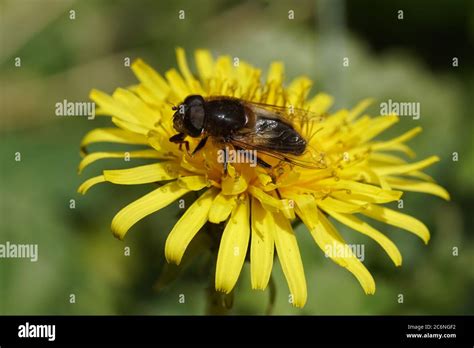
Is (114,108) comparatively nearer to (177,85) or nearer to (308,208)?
(177,85)

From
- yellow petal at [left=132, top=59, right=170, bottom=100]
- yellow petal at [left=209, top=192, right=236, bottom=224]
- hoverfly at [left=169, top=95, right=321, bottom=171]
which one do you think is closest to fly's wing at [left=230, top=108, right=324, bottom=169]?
hoverfly at [left=169, top=95, right=321, bottom=171]

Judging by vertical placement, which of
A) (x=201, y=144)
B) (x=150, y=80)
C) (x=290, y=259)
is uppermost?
(x=150, y=80)

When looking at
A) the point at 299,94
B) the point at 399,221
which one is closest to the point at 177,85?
the point at 299,94

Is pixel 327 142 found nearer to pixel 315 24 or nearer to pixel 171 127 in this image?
pixel 171 127

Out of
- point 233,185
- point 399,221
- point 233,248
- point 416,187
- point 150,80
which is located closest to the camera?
point 233,248

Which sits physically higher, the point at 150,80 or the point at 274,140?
the point at 150,80
